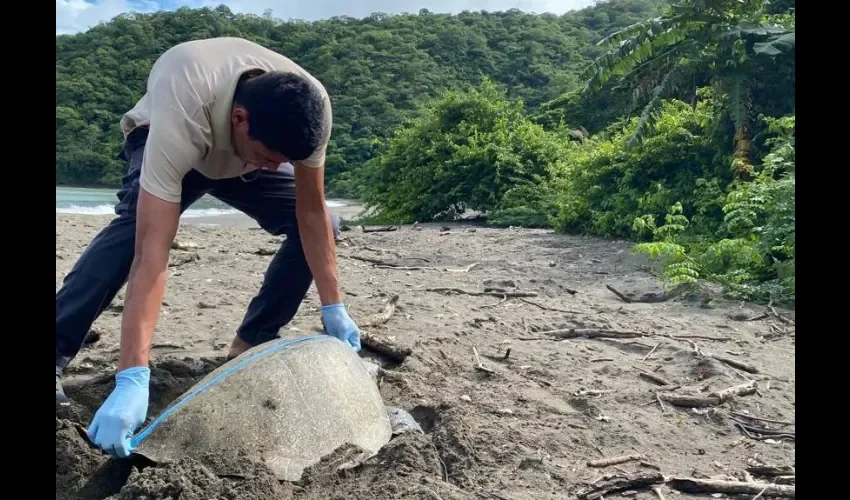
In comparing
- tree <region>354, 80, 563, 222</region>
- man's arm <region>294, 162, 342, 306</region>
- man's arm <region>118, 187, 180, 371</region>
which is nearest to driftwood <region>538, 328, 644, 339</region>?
man's arm <region>294, 162, 342, 306</region>

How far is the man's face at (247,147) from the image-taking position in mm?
2629

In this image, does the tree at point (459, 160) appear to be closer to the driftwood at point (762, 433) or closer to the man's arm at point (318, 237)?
the man's arm at point (318, 237)

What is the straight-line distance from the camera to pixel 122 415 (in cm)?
233

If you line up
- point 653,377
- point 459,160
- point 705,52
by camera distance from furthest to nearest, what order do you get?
point 459,160 → point 705,52 → point 653,377

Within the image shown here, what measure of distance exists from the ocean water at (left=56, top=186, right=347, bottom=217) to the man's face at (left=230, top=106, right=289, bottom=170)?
19191mm

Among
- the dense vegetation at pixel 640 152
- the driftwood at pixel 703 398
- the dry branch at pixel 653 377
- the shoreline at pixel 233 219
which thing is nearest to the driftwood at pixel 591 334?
the dry branch at pixel 653 377

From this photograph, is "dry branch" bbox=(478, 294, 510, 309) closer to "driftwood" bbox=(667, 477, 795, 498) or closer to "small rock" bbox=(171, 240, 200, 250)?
"driftwood" bbox=(667, 477, 795, 498)

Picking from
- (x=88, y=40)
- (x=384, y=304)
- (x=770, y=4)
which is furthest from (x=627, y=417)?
(x=88, y=40)

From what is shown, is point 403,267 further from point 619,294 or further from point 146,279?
point 146,279

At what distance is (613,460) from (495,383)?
956 millimetres

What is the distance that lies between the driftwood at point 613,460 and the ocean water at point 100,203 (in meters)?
19.8

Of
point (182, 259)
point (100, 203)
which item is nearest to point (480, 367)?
point (182, 259)

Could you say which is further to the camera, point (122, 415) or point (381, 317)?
point (381, 317)
